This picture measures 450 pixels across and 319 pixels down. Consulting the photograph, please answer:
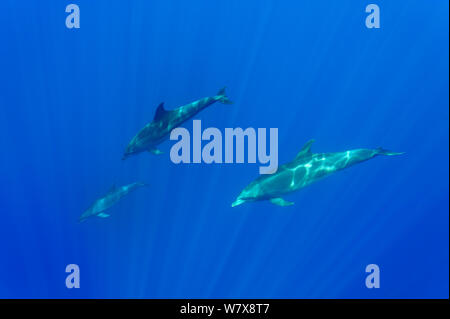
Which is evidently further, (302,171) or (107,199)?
(107,199)

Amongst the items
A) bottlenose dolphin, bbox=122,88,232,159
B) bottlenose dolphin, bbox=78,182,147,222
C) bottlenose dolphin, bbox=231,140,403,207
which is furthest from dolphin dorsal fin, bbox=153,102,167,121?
bottlenose dolphin, bbox=231,140,403,207

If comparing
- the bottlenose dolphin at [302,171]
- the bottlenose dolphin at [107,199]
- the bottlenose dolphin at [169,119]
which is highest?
the bottlenose dolphin at [169,119]

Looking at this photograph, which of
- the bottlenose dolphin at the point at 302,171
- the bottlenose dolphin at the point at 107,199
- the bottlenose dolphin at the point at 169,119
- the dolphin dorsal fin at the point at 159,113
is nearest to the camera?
the bottlenose dolphin at the point at 302,171

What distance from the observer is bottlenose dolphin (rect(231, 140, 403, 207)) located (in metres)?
8.71

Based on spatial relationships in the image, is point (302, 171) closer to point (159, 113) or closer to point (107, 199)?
point (159, 113)

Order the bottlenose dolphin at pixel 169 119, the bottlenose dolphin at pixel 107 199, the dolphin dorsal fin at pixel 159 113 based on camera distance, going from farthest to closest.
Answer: the bottlenose dolphin at pixel 107 199
the bottlenose dolphin at pixel 169 119
the dolphin dorsal fin at pixel 159 113

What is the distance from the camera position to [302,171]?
8758 mm

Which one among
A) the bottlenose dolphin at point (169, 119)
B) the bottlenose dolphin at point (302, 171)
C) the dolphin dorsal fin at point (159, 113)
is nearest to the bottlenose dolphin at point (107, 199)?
the bottlenose dolphin at point (169, 119)

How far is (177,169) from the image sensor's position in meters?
14.9

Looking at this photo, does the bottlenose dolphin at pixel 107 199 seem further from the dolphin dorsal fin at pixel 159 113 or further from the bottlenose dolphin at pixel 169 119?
the dolphin dorsal fin at pixel 159 113

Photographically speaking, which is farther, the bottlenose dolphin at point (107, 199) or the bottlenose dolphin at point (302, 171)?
the bottlenose dolphin at point (107, 199)

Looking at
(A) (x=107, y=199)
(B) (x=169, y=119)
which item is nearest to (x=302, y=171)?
(B) (x=169, y=119)

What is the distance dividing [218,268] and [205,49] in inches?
459

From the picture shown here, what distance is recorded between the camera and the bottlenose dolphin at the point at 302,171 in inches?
343
